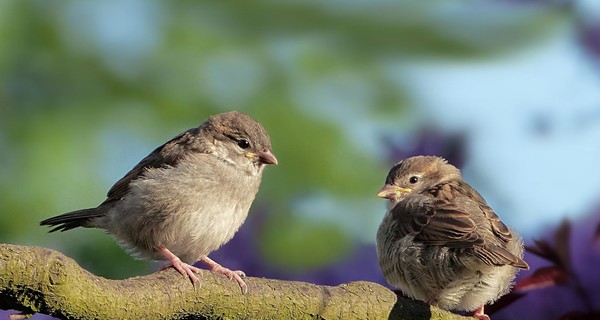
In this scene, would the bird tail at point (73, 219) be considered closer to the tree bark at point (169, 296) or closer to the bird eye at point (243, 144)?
the bird eye at point (243, 144)

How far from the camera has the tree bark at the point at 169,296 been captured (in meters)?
2.07

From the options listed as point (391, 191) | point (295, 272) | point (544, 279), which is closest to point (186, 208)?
point (295, 272)

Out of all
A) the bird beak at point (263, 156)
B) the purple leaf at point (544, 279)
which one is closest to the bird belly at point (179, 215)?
the bird beak at point (263, 156)

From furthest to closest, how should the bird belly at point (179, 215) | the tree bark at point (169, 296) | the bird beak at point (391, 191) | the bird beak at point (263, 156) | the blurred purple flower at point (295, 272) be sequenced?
the bird beak at point (391, 191) < the bird beak at point (263, 156) < the bird belly at point (179, 215) < the blurred purple flower at point (295, 272) < the tree bark at point (169, 296)

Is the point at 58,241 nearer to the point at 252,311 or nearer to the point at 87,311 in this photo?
the point at 252,311

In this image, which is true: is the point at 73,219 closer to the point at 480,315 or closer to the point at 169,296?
the point at 169,296

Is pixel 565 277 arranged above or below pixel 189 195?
below

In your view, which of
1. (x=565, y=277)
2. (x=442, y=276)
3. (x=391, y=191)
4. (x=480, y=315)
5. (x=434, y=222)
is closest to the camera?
(x=565, y=277)

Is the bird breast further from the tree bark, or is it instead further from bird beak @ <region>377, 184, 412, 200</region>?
the tree bark

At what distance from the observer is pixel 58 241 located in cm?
389

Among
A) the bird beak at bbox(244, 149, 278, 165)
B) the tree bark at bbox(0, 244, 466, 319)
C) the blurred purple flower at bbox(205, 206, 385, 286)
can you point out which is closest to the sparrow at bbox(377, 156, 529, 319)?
the blurred purple flower at bbox(205, 206, 385, 286)

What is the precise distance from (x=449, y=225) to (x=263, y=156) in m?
0.75

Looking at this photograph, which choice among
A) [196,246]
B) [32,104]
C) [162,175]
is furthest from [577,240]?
[32,104]

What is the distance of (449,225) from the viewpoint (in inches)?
132
